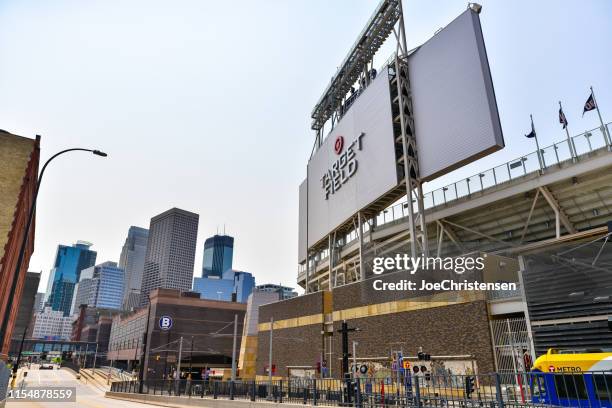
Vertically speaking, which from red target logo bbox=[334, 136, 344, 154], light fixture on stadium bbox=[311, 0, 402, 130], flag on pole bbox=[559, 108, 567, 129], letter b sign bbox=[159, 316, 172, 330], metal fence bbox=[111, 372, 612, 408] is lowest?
metal fence bbox=[111, 372, 612, 408]

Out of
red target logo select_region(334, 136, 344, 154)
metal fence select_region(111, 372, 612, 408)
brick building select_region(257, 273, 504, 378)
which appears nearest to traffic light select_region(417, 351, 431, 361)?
brick building select_region(257, 273, 504, 378)

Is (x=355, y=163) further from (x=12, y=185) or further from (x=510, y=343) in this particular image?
(x=12, y=185)

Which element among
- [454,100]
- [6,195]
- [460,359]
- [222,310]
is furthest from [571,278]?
[222,310]

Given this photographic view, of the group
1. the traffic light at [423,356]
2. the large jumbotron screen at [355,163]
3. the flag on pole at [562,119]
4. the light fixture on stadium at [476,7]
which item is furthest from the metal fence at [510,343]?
the light fixture on stadium at [476,7]

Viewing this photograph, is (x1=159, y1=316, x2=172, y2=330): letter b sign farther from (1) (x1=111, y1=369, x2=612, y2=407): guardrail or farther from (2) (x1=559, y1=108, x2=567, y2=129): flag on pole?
(2) (x1=559, y1=108, x2=567, y2=129): flag on pole

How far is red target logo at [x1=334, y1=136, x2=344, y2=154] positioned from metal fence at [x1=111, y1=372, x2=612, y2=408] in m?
29.1

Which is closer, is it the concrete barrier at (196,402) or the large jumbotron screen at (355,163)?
the concrete barrier at (196,402)

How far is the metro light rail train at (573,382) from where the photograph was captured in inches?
522

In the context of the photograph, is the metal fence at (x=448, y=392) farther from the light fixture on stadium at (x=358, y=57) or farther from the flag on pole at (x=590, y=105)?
the light fixture on stadium at (x=358, y=57)

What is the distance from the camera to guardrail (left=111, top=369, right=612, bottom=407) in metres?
13.4

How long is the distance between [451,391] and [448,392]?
130cm

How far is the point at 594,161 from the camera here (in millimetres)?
29078

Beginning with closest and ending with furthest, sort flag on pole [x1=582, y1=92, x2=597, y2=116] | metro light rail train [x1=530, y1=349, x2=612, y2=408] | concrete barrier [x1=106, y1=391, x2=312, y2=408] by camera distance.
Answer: metro light rail train [x1=530, y1=349, x2=612, y2=408] → concrete barrier [x1=106, y1=391, x2=312, y2=408] → flag on pole [x1=582, y1=92, x2=597, y2=116]

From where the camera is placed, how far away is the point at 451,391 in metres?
14.9
